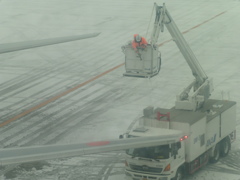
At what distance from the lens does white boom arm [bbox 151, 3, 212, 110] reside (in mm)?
29094

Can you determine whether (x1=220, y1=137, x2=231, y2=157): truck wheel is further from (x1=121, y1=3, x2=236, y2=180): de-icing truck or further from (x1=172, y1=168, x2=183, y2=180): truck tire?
(x1=172, y1=168, x2=183, y2=180): truck tire

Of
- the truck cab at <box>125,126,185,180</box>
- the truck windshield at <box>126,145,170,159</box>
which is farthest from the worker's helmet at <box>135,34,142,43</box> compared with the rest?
the truck windshield at <box>126,145,170,159</box>

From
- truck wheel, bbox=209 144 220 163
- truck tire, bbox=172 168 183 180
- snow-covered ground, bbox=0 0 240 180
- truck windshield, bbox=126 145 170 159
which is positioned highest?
snow-covered ground, bbox=0 0 240 180

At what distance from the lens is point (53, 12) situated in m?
72.4

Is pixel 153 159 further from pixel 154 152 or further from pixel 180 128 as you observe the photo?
pixel 180 128

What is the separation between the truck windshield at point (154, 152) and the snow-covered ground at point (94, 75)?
2507 millimetres

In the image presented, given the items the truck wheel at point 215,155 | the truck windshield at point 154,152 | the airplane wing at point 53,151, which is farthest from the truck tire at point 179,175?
the airplane wing at point 53,151

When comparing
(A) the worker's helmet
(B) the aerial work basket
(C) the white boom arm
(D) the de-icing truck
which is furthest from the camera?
(C) the white boom arm

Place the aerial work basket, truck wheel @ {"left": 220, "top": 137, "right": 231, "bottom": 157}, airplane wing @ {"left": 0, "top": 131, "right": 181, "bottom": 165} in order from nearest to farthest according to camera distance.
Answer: airplane wing @ {"left": 0, "top": 131, "right": 181, "bottom": 165}, the aerial work basket, truck wheel @ {"left": 220, "top": 137, "right": 231, "bottom": 157}

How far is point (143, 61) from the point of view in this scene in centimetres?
2838

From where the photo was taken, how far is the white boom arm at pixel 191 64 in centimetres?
2909

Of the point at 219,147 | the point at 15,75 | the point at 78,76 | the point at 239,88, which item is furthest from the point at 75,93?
the point at 219,147

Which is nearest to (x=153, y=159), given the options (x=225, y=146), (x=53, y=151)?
(x=225, y=146)

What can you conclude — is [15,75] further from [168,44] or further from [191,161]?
[191,161]
